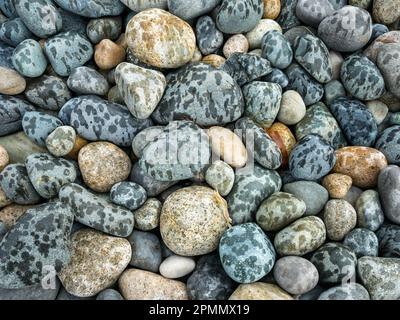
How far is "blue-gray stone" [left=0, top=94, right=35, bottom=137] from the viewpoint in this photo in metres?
1.89

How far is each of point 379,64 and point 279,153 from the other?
2.19ft

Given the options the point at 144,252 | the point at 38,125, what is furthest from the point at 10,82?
the point at 144,252

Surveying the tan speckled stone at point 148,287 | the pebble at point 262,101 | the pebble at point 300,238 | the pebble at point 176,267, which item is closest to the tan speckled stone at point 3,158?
the tan speckled stone at point 148,287

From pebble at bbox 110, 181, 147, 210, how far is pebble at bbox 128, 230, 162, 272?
127 mm

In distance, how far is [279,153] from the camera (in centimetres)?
184

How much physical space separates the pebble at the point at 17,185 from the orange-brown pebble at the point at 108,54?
23.7 inches

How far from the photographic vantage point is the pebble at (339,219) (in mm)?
1723

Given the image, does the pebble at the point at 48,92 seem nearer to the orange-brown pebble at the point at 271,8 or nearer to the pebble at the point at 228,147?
the pebble at the point at 228,147

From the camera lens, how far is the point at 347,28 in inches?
76.7

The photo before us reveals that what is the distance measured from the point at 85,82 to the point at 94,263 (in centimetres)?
81

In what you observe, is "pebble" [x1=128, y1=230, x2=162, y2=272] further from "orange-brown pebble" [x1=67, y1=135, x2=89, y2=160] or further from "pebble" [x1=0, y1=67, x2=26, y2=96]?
"pebble" [x1=0, y1=67, x2=26, y2=96]

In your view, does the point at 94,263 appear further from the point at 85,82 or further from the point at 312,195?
the point at 312,195

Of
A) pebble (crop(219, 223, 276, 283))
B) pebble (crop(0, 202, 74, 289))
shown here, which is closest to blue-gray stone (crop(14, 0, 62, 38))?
pebble (crop(0, 202, 74, 289))

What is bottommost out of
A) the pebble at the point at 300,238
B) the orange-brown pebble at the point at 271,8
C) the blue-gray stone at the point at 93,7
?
the pebble at the point at 300,238
